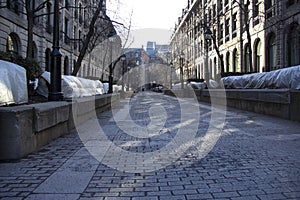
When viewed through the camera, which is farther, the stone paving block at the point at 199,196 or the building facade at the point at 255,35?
the building facade at the point at 255,35

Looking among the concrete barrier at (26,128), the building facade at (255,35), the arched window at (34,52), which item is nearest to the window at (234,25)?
the building facade at (255,35)

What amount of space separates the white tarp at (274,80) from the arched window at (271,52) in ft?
40.5

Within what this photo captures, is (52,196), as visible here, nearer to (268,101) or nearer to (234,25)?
(268,101)

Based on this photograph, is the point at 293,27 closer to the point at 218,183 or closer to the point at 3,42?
the point at 3,42

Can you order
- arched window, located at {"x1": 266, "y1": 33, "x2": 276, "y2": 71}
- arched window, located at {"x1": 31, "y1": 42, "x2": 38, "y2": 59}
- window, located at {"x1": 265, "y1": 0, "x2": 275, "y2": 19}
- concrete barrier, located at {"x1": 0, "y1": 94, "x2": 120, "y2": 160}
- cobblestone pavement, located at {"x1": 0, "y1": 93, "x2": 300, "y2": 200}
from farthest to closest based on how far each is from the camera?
arched window, located at {"x1": 266, "y1": 33, "x2": 276, "y2": 71}, window, located at {"x1": 265, "y1": 0, "x2": 275, "y2": 19}, arched window, located at {"x1": 31, "y1": 42, "x2": 38, "y2": 59}, concrete barrier, located at {"x1": 0, "y1": 94, "x2": 120, "y2": 160}, cobblestone pavement, located at {"x1": 0, "y1": 93, "x2": 300, "y2": 200}

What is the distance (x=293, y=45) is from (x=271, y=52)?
3.36m

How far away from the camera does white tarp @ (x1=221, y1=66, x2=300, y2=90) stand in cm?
927

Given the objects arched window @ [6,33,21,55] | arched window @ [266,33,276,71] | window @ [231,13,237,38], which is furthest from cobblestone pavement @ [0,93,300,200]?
window @ [231,13,237,38]

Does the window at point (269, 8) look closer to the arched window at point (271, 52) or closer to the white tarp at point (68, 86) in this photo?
the arched window at point (271, 52)

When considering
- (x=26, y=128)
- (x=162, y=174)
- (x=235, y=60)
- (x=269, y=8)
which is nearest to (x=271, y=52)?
(x=269, y=8)

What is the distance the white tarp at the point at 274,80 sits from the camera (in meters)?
9.27

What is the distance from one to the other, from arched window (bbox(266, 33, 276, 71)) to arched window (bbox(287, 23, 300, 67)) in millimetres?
2208

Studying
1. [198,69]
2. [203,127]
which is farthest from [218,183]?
[198,69]

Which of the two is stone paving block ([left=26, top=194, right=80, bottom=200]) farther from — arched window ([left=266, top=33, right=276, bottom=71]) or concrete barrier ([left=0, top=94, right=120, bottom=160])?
arched window ([left=266, top=33, right=276, bottom=71])
